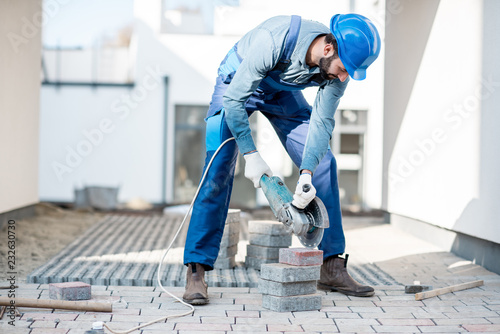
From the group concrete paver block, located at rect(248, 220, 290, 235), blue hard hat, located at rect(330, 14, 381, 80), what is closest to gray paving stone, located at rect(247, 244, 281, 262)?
concrete paver block, located at rect(248, 220, 290, 235)

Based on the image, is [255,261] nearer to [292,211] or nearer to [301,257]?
[301,257]

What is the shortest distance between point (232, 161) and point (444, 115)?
285cm

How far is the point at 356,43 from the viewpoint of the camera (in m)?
2.67

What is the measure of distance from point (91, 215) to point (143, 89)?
13.0ft

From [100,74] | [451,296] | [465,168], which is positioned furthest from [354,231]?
[100,74]

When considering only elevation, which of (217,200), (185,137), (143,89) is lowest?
(217,200)

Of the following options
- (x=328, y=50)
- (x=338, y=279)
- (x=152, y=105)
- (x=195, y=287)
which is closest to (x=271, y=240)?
(x=338, y=279)

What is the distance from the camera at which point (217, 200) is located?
10.5ft

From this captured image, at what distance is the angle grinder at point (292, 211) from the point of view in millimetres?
2844

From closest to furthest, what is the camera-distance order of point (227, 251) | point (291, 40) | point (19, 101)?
1. point (291, 40)
2. point (227, 251)
3. point (19, 101)

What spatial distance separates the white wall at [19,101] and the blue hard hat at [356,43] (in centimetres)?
423

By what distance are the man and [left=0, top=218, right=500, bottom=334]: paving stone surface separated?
0.19 meters

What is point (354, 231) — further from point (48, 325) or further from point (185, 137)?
point (185, 137)

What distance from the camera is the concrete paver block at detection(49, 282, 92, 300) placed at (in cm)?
292
